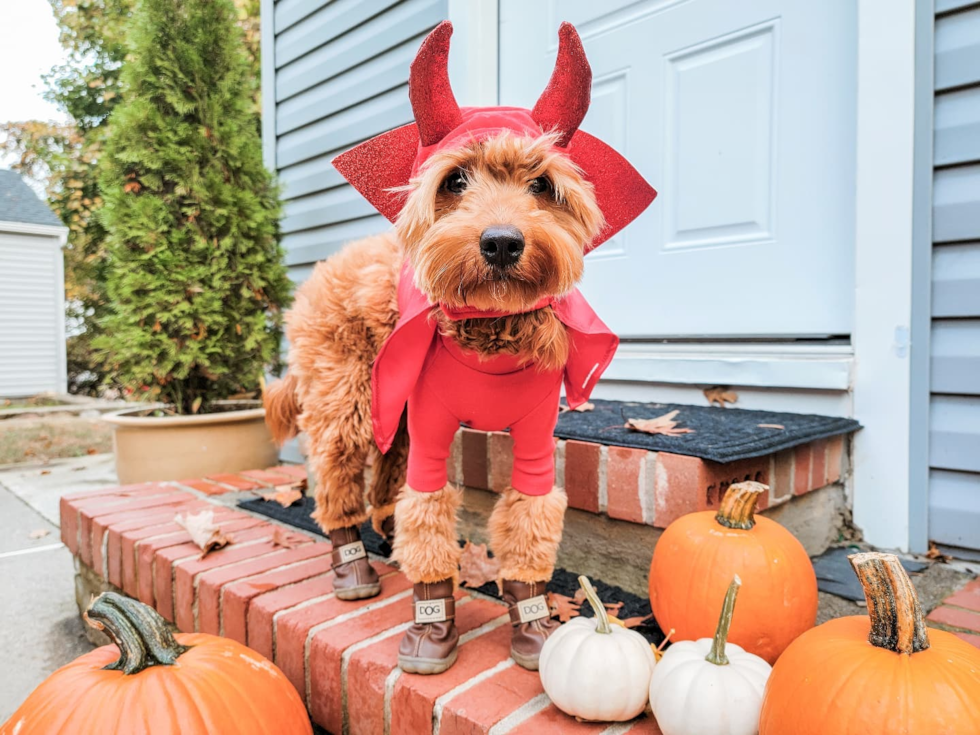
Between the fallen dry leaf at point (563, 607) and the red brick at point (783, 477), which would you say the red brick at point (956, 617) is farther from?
the fallen dry leaf at point (563, 607)

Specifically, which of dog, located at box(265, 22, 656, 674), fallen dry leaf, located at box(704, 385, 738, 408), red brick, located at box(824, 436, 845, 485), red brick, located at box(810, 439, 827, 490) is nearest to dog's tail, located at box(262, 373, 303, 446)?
dog, located at box(265, 22, 656, 674)

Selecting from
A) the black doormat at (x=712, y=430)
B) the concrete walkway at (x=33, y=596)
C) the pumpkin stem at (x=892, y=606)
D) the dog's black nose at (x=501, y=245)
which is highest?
the dog's black nose at (x=501, y=245)

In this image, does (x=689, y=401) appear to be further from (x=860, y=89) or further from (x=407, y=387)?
(x=407, y=387)

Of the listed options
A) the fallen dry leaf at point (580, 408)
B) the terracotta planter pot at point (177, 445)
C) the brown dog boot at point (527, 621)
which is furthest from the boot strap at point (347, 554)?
the terracotta planter pot at point (177, 445)

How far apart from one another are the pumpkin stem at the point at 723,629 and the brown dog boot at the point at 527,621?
0.41 metres

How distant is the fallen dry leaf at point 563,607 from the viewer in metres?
1.65

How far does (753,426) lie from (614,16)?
2.05 m

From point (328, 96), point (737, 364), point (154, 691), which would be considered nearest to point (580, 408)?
point (737, 364)

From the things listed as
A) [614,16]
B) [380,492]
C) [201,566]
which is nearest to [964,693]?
[380,492]

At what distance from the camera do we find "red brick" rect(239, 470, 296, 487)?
331cm

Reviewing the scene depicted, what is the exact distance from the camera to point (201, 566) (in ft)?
6.57

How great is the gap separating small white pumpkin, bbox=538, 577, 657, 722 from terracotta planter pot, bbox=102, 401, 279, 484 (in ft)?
10.5

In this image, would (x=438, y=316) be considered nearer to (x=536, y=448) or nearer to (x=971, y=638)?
(x=536, y=448)

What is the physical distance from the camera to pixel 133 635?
4.20 ft
